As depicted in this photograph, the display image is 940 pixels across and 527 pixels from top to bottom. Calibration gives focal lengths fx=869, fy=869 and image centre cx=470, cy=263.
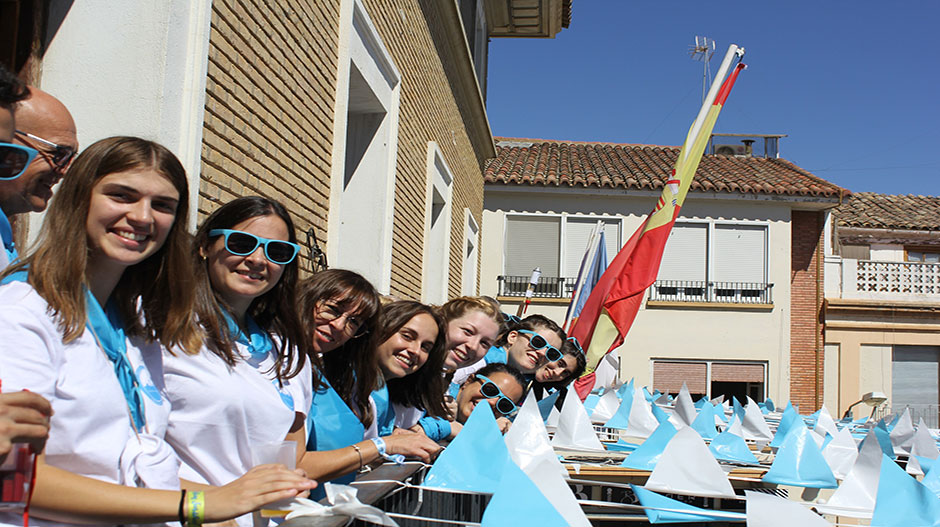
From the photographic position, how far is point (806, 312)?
71.8 ft

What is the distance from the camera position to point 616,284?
8312 millimetres

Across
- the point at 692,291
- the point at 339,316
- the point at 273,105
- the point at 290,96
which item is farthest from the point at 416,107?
the point at 692,291

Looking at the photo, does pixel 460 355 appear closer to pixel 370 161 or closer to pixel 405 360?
pixel 405 360

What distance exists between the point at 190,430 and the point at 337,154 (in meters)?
3.96

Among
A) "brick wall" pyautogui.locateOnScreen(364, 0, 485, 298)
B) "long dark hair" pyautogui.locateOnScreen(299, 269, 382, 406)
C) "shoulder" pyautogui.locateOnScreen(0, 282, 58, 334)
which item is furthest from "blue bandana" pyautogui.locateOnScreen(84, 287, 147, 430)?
"brick wall" pyautogui.locateOnScreen(364, 0, 485, 298)

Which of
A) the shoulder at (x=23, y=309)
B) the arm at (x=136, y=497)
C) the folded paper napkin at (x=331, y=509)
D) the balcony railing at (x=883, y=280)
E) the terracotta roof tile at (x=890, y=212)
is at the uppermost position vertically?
the terracotta roof tile at (x=890, y=212)

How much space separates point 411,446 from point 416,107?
6036mm

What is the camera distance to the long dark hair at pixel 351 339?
314 centimetres

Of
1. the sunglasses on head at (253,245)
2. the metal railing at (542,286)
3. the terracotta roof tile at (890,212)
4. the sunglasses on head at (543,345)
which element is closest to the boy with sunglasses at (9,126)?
the sunglasses on head at (253,245)

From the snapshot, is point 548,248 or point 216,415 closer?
point 216,415

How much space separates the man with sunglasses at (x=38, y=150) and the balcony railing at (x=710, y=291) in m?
19.8

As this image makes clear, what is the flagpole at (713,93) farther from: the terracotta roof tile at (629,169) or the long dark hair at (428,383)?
the terracotta roof tile at (629,169)

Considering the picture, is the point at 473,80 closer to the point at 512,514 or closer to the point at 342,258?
the point at 342,258

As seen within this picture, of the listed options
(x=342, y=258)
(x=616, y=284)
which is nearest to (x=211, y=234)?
(x=342, y=258)
